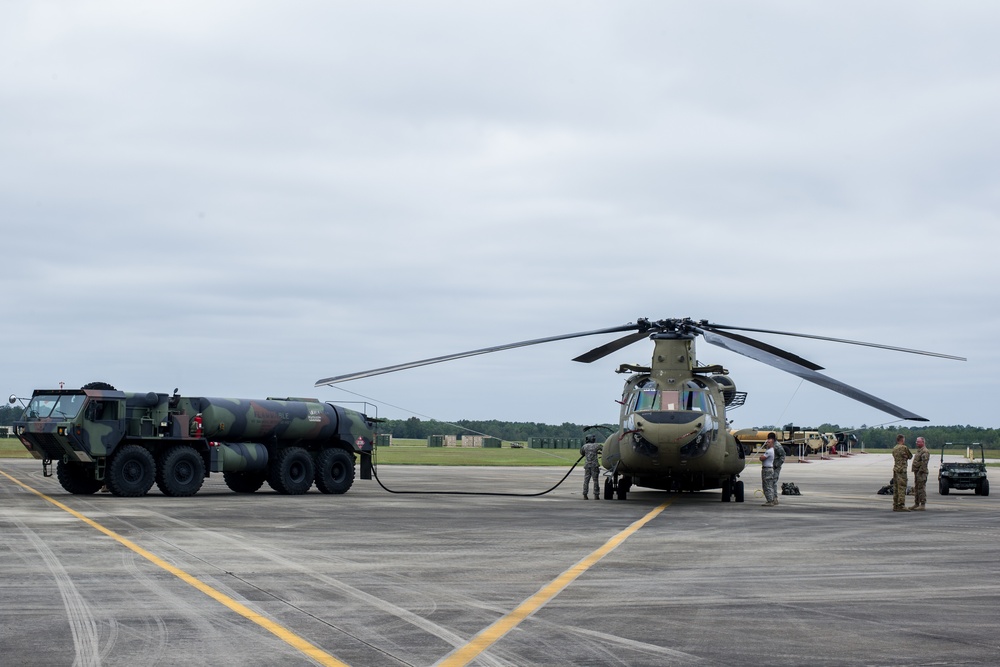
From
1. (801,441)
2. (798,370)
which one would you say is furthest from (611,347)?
(801,441)

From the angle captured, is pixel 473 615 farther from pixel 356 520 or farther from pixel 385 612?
pixel 356 520

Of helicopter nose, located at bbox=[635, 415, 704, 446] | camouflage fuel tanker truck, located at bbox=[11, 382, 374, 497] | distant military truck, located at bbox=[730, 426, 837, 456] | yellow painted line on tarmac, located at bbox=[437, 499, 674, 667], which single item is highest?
distant military truck, located at bbox=[730, 426, 837, 456]

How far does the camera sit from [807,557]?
44.5 feet

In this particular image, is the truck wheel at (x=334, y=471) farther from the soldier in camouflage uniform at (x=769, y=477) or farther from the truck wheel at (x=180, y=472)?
the soldier in camouflage uniform at (x=769, y=477)

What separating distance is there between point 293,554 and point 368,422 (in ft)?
53.5

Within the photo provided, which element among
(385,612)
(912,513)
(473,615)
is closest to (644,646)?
(473,615)

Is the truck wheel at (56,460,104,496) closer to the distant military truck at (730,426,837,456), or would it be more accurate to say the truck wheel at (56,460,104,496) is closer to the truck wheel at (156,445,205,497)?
the truck wheel at (156,445,205,497)

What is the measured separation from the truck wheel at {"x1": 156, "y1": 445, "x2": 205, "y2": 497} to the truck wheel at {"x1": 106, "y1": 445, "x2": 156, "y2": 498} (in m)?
0.26

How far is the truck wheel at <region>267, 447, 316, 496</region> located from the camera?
27.7 meters

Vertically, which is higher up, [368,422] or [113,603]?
[368,422]

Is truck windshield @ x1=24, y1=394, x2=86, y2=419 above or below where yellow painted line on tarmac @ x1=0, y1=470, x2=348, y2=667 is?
above

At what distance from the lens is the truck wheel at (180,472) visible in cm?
2569

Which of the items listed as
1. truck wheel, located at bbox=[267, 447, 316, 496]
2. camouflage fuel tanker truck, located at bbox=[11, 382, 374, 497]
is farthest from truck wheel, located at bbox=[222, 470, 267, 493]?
truck wheel, located at bbox=[267, 447, 316, 496]

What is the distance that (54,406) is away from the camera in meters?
25.3
